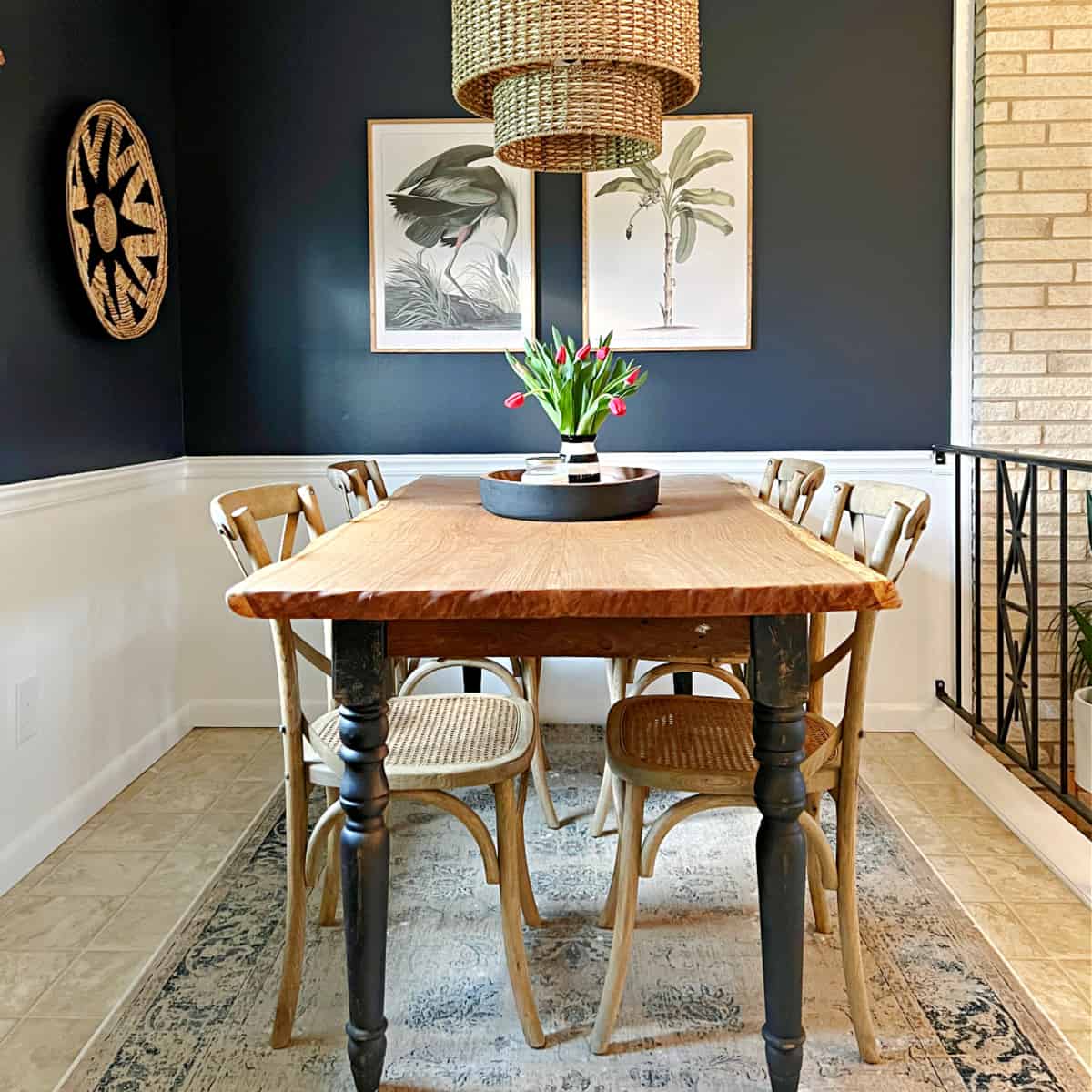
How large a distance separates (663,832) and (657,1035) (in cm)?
38

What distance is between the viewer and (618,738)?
1.86 m

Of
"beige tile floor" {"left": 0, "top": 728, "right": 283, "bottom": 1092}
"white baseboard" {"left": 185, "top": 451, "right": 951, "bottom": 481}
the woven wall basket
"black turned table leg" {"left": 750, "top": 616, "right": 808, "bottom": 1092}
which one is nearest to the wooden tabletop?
"black turned table leg" {"left": 750, "top": 616, "right": 808, "bottom": 1092}

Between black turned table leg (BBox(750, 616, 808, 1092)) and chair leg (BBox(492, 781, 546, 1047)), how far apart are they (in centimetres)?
40

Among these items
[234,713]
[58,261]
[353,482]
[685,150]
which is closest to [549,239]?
[685,150]

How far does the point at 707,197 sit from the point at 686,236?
140mm

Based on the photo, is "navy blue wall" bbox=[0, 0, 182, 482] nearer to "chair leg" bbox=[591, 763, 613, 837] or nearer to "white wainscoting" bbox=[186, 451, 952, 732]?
"white wainscoting" bbox=[186, 451, 952, 732]

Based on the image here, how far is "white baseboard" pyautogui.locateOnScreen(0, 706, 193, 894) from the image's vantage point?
2.45 meters

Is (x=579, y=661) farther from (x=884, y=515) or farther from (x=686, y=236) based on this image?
(x=884, y=515)

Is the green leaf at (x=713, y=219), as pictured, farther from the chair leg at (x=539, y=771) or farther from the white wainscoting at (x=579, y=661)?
the chair leg at (x=539, y=771)

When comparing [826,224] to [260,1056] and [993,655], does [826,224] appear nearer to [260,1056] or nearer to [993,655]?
[993,655]

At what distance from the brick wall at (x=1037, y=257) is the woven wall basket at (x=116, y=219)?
255cm

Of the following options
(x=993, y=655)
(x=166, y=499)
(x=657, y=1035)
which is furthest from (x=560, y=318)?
(x=657, y=1035)

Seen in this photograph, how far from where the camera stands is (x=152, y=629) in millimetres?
3389

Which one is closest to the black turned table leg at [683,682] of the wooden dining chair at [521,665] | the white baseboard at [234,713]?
the wooden dining chair at [521,665]
